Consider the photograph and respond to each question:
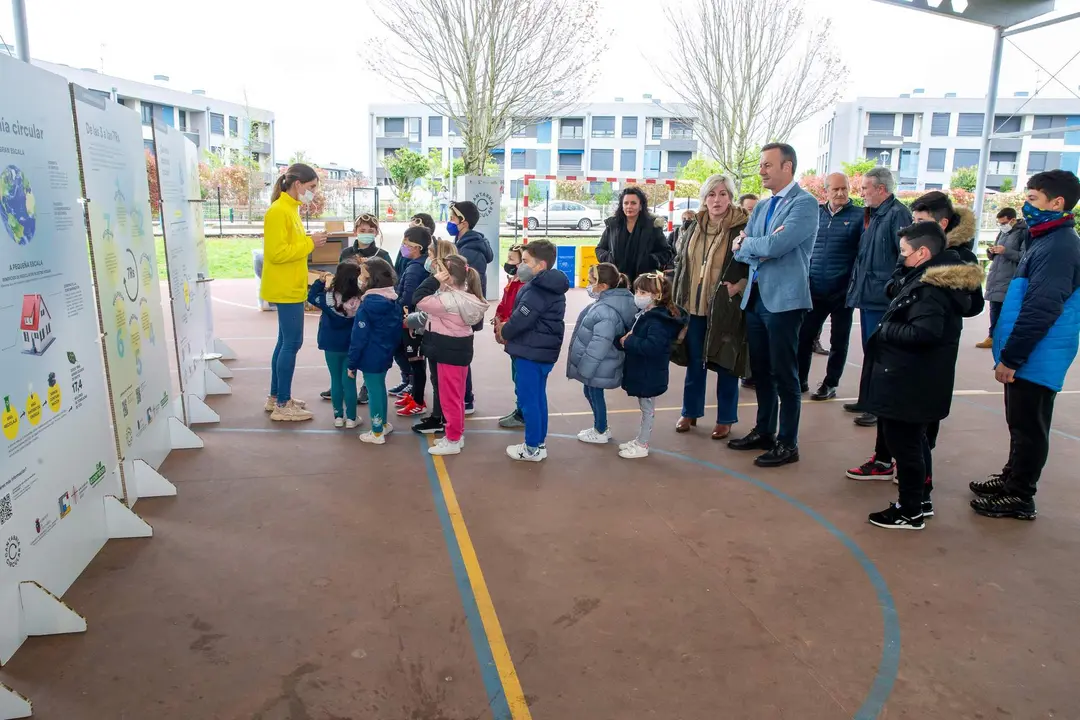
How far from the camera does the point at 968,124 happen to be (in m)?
54.0

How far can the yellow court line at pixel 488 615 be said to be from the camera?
8.56 feet

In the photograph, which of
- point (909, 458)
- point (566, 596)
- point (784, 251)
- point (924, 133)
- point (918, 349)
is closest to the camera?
point (566, 596)

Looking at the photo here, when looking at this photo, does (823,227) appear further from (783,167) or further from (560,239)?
(560,239)

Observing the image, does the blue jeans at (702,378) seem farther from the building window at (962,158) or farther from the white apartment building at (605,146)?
the building window at (962,158)

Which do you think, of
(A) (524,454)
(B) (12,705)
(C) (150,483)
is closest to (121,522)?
(C) (150,483)

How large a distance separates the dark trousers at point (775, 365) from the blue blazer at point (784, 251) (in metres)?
0.12

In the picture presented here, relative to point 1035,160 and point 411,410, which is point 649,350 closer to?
point 411,410

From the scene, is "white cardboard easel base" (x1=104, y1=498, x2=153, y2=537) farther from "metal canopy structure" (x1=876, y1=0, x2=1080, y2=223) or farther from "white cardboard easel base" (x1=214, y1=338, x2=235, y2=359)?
"metal canopy structure" (x1=876, y1=0, x2=1080, y2=223)

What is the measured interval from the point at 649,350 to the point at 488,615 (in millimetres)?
2360

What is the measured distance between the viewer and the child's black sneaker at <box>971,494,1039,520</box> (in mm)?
4266

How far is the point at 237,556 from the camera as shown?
3625mm

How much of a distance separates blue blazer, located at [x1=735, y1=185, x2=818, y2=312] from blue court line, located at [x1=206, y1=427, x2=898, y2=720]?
4.00ft

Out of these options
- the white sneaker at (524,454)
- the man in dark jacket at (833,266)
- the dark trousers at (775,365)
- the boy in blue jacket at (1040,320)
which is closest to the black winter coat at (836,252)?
the man in dark jacket at (833,266)

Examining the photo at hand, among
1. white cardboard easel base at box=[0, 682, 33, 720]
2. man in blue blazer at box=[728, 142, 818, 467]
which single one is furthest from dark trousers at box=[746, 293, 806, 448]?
white cardboard easel base at box=[0, 682, 33, 720]
